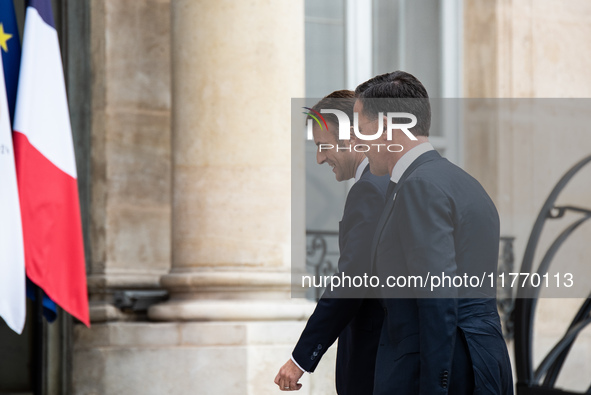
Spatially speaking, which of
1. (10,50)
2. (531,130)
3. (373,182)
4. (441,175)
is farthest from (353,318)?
(531,130)

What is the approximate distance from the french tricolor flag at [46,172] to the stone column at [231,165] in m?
0.82

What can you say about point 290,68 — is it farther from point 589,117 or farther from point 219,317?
point 589,117

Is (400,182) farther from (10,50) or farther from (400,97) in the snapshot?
(10,50)

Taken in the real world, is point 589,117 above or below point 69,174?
above

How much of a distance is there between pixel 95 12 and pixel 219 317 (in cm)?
234

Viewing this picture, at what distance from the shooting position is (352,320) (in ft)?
12.3

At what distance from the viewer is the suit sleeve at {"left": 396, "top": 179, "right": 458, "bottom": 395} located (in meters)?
2.76

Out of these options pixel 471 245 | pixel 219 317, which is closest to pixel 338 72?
pixel 219 317

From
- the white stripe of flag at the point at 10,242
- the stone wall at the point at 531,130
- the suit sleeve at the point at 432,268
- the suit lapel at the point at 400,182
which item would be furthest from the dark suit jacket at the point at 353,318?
the stone wall at the point at 531,130

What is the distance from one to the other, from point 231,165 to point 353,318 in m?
2.43

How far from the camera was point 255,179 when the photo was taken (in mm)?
5980

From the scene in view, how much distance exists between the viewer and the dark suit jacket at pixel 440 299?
2.77m

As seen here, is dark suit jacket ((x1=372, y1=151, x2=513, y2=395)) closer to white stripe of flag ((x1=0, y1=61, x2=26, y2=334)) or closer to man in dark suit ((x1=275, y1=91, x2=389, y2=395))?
man in dark suit ((x1=275, y1=91, x2=389, y2=395))

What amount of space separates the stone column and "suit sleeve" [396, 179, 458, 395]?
122 inches
